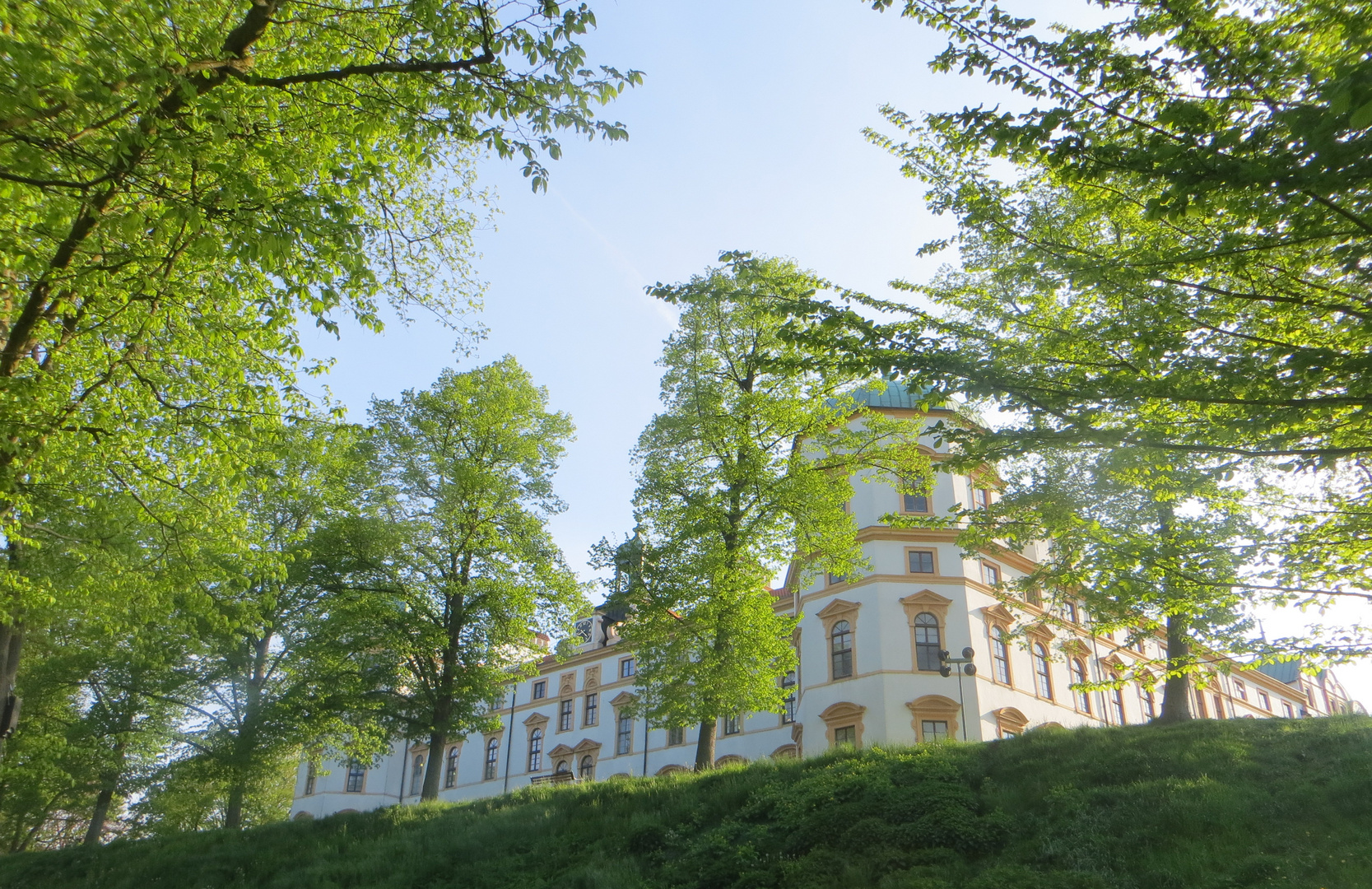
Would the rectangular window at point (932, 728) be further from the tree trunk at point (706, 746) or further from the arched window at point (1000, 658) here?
the tree trunk at point (706, 746)

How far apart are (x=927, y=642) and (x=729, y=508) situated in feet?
39.8

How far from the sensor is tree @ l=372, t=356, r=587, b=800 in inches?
905

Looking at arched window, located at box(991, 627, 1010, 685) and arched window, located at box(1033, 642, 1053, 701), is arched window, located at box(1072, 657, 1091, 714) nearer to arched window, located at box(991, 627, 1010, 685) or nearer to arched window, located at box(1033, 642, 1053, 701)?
arched window, located at box(1033, 642, 1053, 701)

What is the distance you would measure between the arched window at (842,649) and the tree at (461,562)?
11.3 m

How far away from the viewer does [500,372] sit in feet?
Answer: 87.0

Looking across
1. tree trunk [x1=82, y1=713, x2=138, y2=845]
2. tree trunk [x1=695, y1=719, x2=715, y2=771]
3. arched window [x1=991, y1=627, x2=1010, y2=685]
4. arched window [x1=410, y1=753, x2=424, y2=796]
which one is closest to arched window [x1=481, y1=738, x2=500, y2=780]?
arched window [x1=410, y1=753, x2=424, y2=796]

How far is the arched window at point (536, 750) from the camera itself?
4859 centimetres

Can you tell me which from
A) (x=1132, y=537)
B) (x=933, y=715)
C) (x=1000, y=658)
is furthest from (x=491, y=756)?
(x=1132, y=537)

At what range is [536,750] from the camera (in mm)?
49219

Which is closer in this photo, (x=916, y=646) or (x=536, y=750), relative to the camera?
(x=916, y=646)

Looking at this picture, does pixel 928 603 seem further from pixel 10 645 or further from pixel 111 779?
pixel 111 779

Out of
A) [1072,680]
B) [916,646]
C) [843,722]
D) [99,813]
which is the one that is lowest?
[99,813]

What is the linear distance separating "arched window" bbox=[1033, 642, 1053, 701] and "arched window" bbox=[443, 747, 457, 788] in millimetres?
34732

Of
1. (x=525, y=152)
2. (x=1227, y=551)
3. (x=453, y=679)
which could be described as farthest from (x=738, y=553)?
(x=525, y=152)
